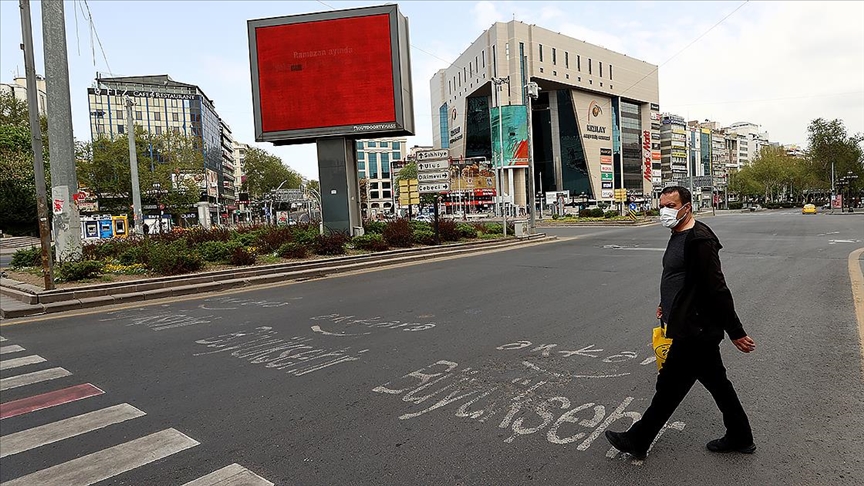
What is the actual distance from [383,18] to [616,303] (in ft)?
50.8

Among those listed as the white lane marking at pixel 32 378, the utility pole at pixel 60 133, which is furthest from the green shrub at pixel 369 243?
the white lane marking at pixel 32 378

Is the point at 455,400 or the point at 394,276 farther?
the point at 394,276

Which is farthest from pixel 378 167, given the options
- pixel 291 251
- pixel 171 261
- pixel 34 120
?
pixel 34 120

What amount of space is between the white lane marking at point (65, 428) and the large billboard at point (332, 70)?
1667 cm

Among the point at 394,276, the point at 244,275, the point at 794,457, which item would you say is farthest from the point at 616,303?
the point at 244,275

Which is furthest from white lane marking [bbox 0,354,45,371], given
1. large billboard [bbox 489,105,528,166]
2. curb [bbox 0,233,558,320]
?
large billboard [bbox 489,105,528,166]

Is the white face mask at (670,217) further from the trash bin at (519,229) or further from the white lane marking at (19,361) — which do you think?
the trash bin at (519,229)

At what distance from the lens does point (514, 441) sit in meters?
3.83

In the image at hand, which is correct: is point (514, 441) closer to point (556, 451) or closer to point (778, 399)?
point (556, 451)

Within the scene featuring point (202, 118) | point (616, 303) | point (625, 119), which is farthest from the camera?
point (625, 119)

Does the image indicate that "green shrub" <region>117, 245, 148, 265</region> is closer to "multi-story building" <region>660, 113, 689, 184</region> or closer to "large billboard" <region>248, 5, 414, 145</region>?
Result: "large billboard" <region>248, 5, 414, 145</region>

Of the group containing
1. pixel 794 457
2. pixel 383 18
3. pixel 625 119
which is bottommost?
pixel 794 457

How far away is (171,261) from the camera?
1329 centimetres

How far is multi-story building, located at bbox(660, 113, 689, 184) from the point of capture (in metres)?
123
